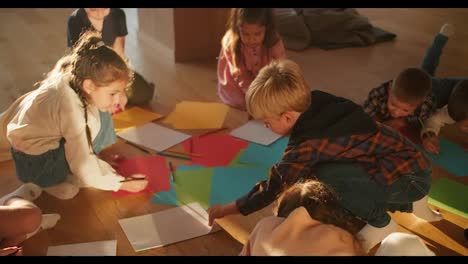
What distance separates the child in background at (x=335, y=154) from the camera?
1264mm

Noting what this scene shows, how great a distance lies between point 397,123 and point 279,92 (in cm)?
108

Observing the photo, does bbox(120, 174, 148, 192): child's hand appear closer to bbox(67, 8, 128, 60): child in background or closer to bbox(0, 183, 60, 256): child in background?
Result: bbox(0, 183, 60, 256): child in background

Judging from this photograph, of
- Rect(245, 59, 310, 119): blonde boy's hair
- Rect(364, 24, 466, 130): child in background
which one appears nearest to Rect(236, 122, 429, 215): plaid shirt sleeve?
Rect(245, 59, 310, 119): blonde boy's hair

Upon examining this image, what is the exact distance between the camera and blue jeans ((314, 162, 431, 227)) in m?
1.36

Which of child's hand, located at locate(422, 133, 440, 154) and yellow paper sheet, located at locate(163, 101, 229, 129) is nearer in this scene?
child's hand, located at locate(422, 133, 440, 154)

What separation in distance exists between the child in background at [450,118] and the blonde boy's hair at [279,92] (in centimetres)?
99

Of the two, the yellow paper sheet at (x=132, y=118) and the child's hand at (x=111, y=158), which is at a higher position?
the yellow paper sheet at (x=132, y=118)

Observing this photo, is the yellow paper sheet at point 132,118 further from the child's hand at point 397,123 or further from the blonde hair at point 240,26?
the child's hand at point 397,123

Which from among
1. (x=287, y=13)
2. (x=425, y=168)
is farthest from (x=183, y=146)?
(x=287, y=13)

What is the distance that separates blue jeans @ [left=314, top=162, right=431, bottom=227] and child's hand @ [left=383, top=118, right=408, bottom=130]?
0.67 metres

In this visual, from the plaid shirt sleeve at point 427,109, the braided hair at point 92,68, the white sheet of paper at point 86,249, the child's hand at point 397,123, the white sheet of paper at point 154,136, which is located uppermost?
the braided hair at point 92,68

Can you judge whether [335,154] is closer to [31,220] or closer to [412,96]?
[412,96]

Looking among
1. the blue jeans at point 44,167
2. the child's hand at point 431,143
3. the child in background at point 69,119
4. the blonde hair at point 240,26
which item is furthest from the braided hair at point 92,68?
the child's hand at point 431,143

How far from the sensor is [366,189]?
4.49 ft
